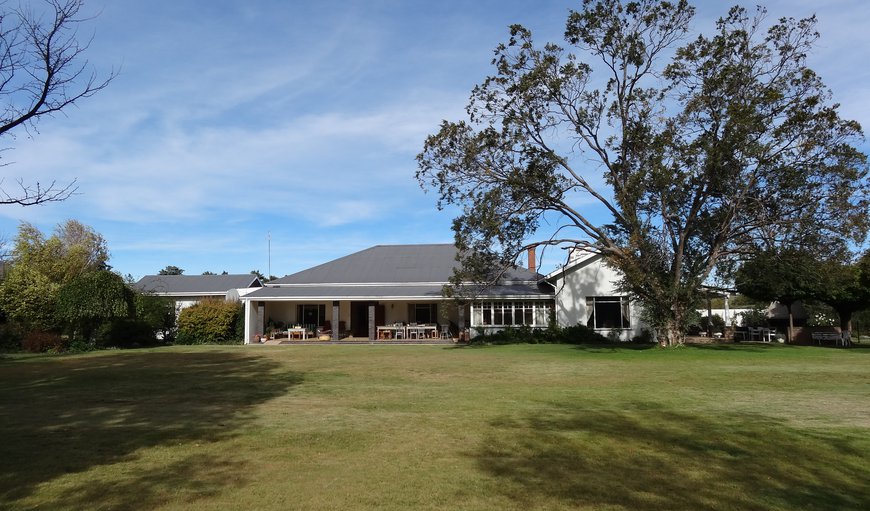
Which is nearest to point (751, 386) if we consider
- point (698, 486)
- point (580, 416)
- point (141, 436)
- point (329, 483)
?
point (580, 416)

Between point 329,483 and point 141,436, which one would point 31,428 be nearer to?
point 141,436

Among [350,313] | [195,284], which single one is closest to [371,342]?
[350,313]

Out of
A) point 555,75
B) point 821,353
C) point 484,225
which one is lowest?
point 821,353

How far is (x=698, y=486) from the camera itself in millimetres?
5742

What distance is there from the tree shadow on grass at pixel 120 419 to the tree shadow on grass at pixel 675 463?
3.19 m

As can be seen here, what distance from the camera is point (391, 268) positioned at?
3675 cm

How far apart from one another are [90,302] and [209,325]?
6.56 metres

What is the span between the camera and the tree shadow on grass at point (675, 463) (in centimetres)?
539

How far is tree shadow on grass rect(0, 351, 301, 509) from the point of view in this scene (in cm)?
591

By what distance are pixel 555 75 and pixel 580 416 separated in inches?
687

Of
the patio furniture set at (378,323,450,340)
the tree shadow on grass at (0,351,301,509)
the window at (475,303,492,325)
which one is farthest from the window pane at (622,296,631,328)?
the tree shadow on grass at (0,351,301,509)

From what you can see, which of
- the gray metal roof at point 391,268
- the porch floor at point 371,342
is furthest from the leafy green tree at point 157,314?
the gray metal roof at point 391,268

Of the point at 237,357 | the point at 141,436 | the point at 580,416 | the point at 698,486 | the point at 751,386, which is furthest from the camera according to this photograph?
the point at 237,357

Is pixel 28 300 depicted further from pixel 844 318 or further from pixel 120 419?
pixel 844 318
